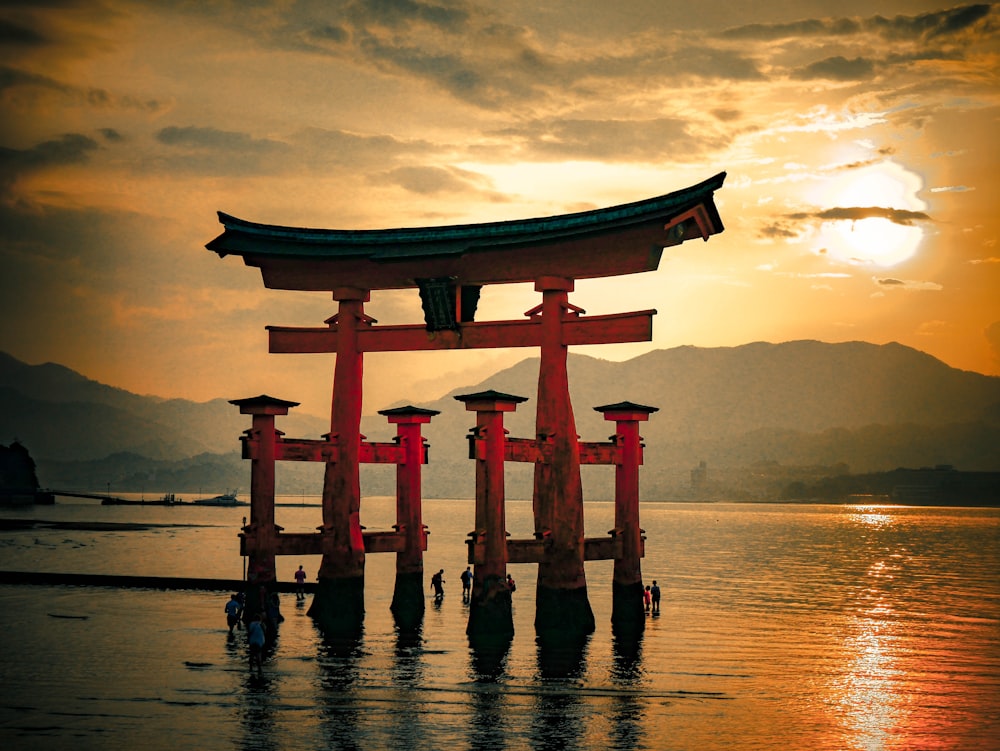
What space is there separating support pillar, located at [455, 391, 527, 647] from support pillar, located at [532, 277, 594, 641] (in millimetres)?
1443

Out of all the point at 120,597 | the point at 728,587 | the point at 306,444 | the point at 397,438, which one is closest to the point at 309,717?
the point at 306,444

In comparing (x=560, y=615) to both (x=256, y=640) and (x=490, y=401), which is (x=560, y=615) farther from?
(x=256, y=640)

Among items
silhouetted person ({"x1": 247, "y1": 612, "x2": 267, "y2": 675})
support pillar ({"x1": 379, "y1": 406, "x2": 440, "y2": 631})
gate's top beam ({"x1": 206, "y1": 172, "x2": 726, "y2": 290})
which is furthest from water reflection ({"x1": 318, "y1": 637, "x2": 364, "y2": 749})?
gate's top beam ({"x1": 206, "y1": 172, "x2": 726, "y2": 290})

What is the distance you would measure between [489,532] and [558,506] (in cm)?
247

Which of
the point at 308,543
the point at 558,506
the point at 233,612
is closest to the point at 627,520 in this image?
the point at 558,506

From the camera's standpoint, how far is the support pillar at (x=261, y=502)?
3023 cm

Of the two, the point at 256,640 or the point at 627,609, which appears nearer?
the point at 256,640

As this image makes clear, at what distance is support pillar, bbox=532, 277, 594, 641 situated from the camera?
28.9 m

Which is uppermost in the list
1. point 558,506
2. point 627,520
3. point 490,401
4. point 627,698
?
point 490,401

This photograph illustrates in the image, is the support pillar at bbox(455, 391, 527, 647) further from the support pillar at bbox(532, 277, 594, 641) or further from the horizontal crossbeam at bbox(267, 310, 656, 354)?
the horizontal crossbeam at bbox(267, 310, 656, 354)

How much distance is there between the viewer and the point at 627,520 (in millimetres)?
32250

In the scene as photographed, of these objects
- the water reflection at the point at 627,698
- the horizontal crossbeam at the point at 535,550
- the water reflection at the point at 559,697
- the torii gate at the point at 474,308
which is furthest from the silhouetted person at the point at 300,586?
the horizontal crossbeam at the point at 535,550

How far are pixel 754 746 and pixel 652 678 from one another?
6.56m

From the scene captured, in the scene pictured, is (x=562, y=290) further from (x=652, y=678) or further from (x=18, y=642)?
(x=18, y=642)
